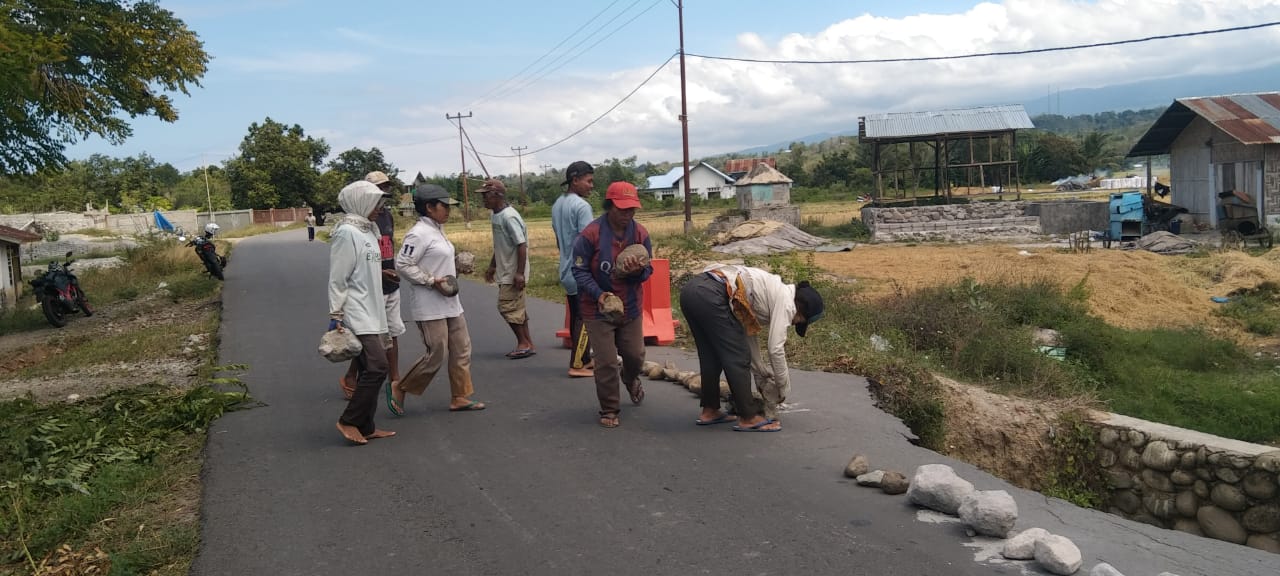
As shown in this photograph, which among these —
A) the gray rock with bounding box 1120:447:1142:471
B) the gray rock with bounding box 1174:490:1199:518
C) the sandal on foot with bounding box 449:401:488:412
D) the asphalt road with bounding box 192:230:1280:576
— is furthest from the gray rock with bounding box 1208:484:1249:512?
the sandal on foot with bounding box 449:401:488:412

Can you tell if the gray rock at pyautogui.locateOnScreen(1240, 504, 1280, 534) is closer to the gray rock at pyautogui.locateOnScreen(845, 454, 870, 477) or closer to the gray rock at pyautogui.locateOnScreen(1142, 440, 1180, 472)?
the gray rock at pyautogui.locateOnScreen(1142, 440, 1180, 472)

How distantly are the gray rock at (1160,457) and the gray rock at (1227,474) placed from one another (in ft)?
0.97

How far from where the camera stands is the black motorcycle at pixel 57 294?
15.8m

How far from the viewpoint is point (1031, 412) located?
7.77 metres

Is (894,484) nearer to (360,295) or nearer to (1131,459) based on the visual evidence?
(1131,459)

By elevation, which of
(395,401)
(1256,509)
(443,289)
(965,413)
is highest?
(443,289)

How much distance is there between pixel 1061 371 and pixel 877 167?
86.3 ft

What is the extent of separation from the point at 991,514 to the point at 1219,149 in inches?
1078

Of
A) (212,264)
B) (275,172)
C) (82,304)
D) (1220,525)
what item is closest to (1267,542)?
(1220,525)

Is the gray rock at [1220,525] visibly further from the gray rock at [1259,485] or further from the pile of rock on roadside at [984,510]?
the pile of rock on roadside at [984,510]

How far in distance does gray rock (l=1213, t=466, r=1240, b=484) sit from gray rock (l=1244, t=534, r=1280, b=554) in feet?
1.30

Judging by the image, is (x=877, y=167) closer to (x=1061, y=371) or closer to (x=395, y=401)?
(x=1061, y=371)

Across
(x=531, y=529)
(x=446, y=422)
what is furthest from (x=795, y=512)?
(x=446, y=422)

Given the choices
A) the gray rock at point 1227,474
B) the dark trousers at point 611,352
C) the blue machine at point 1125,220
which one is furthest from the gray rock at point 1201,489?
the blue machine at point 1125,220
